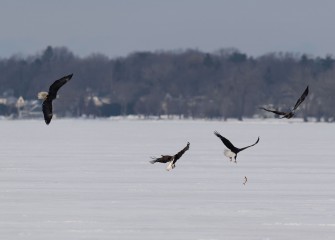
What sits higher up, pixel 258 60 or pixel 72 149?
pixel 258 60

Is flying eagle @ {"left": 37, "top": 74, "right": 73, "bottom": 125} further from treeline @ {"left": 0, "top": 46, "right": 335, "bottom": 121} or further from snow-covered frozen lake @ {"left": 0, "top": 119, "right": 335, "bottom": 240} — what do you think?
treeline @ {"left": 0, "top": 46, "right": 335, "bottom": 121}

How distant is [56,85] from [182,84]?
491 ft

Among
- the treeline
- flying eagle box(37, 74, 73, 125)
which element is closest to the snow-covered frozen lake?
flying eagle box(37, 74, 73, 125)

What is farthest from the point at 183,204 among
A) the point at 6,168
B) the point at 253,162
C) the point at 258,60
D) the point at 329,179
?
the point at 258,60

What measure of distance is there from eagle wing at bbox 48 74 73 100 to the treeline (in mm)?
111790

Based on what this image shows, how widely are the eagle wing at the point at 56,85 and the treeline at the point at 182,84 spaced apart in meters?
112

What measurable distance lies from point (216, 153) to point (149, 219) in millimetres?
17380

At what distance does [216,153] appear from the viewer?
3112 centimetres

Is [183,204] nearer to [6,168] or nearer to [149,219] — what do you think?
[149,219]

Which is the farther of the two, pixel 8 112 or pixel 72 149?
pixel 8 112

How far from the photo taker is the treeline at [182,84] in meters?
141

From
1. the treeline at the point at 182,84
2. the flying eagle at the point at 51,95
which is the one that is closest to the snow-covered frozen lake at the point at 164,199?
the flying eagle at the point at 51,95

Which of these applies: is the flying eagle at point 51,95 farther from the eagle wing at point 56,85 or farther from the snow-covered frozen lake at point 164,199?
the snow-covered frozen lake at point 164,199

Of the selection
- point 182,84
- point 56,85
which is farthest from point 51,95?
point 182,84
